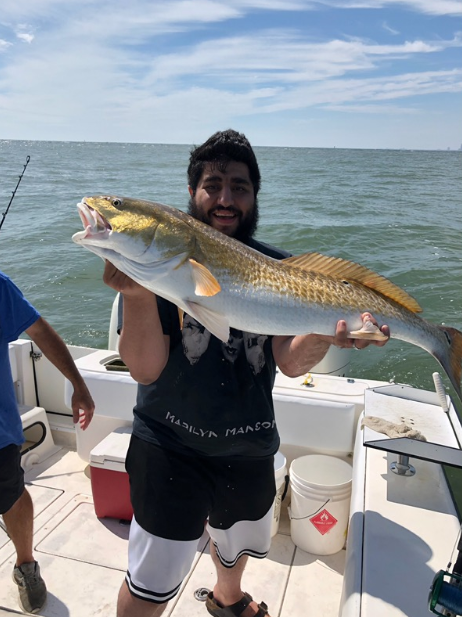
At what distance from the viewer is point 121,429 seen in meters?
4.10

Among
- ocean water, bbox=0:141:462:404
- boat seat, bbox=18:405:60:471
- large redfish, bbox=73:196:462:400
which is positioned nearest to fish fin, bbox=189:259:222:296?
large redfish, bbox=73:196:462:400

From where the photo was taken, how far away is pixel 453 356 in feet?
7.41

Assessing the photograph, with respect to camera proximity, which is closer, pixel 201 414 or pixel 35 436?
pixel 201 414

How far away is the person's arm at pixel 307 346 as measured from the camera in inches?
81.4

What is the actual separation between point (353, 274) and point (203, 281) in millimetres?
761

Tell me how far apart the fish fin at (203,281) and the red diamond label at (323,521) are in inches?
88.1

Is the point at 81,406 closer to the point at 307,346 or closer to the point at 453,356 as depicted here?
the point at 307,346

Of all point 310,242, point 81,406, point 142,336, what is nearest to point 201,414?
point 142,336

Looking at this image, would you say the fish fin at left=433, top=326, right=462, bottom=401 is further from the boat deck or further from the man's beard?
the boat deck

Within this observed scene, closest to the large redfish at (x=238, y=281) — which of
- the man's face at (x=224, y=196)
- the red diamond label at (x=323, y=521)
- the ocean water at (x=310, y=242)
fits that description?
the man's face at (x=224, y=196)

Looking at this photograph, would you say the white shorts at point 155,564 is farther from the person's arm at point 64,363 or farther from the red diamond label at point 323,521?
the red diamond label at point 323,521

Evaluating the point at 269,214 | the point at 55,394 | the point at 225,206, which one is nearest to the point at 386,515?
the point at 225,206

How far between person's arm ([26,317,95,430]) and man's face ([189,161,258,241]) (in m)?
1.29

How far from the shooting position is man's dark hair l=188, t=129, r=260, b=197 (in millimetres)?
2359
